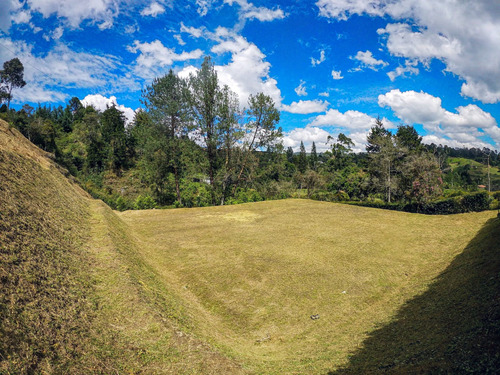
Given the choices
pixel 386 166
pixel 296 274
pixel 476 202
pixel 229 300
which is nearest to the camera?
pixel 229 300

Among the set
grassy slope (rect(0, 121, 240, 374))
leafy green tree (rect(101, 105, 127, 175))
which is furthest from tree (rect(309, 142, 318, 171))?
grassy slope (rect(0, 121, 240, 374))

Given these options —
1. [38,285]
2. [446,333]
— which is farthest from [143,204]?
[446,333]

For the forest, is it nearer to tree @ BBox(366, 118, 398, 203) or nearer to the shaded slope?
tree @ BBox(366, 118, 398, 203)

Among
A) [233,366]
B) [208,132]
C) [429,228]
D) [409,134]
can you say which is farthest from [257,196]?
[409,134]

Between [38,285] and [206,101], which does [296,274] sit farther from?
[206,101]

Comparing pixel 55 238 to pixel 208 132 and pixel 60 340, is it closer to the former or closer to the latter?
→ pixel 60 340
